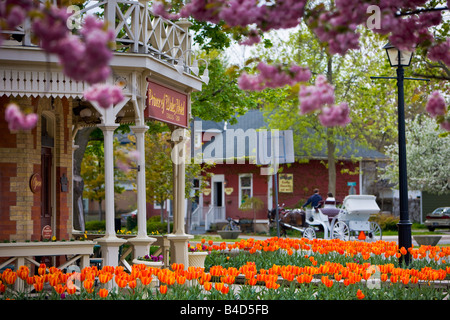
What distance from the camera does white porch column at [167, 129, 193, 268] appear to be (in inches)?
523

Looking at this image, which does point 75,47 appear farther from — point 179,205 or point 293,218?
point 293,218

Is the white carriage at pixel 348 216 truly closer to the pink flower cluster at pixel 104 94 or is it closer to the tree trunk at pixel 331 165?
the tree trunk at pixel 331 165

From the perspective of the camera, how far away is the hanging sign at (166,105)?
38.7 feet

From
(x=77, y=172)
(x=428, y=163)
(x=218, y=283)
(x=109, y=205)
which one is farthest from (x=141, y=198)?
(x=428, y=163)

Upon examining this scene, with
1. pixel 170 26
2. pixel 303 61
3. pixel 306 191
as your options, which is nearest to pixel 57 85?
pixel 170 26

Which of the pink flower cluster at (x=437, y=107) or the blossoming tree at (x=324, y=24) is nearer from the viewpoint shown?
the blossoming tree at (x=324, y=24)

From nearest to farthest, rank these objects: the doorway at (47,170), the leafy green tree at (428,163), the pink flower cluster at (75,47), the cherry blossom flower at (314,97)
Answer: the pink flower cluster at (75,47)
the cherry blossom flower at (314,97)
the doorway at (47,170)
the leafy green tree at (428,163)

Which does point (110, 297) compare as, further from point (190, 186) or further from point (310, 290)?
point (190, 186)

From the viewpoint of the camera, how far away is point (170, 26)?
12.6 meters

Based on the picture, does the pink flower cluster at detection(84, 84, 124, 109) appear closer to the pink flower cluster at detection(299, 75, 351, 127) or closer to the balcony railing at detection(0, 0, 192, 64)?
the pink flower cluster at detection(299, 75, 351, 127)

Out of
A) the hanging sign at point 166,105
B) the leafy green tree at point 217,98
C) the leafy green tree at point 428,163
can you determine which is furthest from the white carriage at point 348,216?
the leafy green tree at point 428,163

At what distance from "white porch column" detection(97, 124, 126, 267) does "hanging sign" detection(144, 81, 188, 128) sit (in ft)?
3.11

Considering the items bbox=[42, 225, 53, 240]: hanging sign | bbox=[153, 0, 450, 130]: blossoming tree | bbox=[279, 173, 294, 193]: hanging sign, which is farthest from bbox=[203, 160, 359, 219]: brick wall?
bbox=[153, 0, 450, 130]: blossoming tree

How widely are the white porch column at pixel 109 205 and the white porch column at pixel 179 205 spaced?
2199 millimetres
